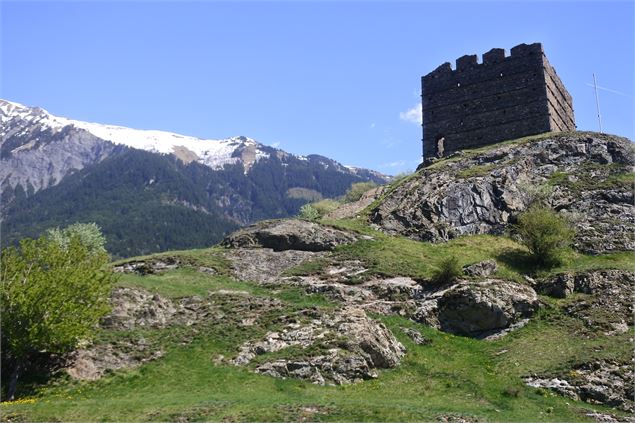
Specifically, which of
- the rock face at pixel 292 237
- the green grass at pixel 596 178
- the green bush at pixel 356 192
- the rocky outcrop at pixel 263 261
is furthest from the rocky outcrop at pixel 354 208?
the green grass at pixel 596 178

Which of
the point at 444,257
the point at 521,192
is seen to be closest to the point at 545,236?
the point at 444,257

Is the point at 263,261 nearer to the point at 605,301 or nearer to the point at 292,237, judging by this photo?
the point at 292,237

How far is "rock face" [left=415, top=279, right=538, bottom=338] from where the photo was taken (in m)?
37.1

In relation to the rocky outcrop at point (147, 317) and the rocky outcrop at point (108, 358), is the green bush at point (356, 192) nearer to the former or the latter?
the rocky outcrop at point (147, 317)

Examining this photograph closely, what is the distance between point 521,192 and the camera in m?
56.3

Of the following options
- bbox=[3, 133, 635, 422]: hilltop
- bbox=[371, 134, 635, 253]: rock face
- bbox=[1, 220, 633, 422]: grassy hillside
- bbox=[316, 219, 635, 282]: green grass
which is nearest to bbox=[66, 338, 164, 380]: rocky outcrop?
bbox=[3, 133, 635, 422]: hilltop

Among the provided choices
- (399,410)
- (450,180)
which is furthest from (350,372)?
(450,180)

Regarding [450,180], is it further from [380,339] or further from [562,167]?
[380,339]

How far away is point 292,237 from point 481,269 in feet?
54.2

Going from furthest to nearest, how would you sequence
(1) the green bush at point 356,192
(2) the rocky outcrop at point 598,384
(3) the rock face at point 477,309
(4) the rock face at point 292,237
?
(1) the green bush at point 356,192 < (4) the rock face at point 292,237 < (3) the rock face at point 477,309 < (2) the rocky outcrop at point 598,384

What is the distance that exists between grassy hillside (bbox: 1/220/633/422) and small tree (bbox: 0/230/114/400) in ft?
6.60

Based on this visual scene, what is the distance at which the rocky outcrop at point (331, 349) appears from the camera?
29.9 meters

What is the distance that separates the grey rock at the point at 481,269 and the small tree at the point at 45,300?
2541cm

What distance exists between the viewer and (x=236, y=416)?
74.0 ft
